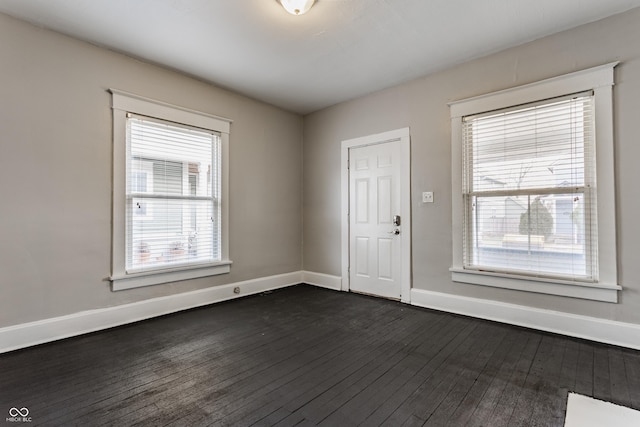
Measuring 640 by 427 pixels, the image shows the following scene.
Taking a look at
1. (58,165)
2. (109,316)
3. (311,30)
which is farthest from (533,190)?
(58,165)

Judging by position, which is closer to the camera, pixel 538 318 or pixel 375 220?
pixel 538 318

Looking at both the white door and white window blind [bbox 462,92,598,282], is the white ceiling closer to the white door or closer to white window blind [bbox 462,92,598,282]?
white window blind [bbox 462,92,598,282]

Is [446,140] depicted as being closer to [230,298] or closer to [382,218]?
[382,218]

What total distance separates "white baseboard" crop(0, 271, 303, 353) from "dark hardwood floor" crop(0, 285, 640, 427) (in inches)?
5.2

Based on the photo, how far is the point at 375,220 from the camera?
4320 millimetres

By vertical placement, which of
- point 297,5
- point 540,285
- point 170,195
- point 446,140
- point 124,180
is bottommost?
point 540,285

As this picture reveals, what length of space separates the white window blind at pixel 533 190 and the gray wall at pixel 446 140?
0.21m

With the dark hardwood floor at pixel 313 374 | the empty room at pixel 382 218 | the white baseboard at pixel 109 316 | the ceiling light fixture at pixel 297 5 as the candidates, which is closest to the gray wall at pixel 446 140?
the empty room at pixel 382 218

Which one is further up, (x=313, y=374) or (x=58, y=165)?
(x=58, y=165)

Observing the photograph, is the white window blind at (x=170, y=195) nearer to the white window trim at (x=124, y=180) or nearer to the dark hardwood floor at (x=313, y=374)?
the white window trim at (x=124, y=180)

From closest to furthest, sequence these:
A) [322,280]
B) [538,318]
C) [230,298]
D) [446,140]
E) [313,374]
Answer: [313,374] → [538,318] → [446,140] → [230,298] → [322,280]

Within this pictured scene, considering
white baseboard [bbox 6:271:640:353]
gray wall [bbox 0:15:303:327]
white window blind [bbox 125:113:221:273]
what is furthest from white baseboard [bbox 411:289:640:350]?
gray wall [bbox 0:15:303:327]

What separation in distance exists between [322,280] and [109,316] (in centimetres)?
279

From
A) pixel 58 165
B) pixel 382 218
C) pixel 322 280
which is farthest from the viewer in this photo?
pixel 322 280
